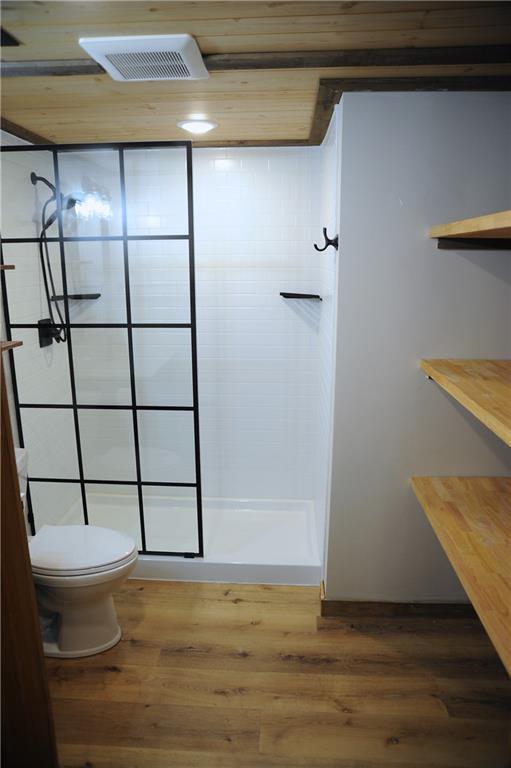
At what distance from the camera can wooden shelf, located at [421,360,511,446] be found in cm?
131

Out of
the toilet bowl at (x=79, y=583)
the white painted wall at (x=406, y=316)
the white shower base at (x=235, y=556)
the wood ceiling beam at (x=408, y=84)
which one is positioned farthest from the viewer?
the white shower base at (x=235, y=556)

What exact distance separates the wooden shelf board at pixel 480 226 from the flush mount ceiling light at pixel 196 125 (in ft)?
3.88

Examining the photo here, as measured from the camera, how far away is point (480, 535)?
1685mm

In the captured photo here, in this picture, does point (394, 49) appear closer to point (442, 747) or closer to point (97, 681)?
point (442, 747)

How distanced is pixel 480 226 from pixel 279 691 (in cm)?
182

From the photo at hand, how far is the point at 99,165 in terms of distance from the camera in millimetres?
2256

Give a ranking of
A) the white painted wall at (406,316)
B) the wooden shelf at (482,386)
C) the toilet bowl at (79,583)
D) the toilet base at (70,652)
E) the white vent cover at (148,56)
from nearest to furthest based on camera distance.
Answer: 1. the wooden shelf at (482,386)
2. the white vent cover at (148,56)
3. the white painted wall at (406,316)
4. the toilet bowl at (79,583)
5. the toilet base at (70,652)

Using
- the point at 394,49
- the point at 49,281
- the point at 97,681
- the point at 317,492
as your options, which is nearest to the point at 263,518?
the point at 317,492

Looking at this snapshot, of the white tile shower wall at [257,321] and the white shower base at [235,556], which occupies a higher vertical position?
the white tile shower wall at [257,321]

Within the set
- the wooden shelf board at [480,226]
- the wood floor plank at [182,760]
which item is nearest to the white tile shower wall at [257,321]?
the wooden shelf board at [480,226]

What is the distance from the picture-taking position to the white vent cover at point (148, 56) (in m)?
1.45

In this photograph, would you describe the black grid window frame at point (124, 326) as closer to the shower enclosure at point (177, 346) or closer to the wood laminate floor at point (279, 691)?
the shower enclosure at point (177, 346)

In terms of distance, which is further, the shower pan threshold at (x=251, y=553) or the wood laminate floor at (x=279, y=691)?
the shower pan threshold at (x=251, y=553)

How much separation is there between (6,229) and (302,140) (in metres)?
1.60
